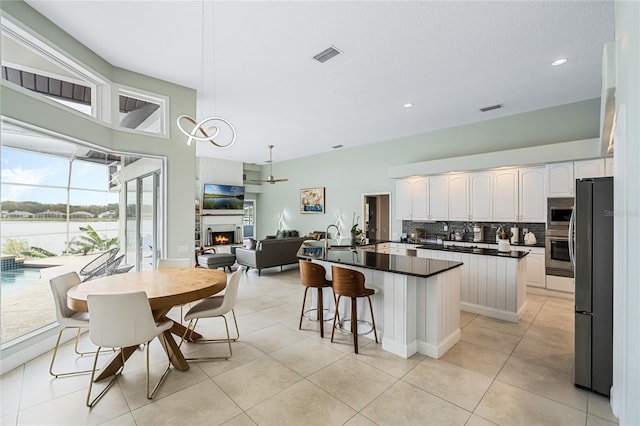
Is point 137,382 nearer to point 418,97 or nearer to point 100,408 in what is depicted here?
point 100,408

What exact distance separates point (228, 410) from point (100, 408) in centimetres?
98

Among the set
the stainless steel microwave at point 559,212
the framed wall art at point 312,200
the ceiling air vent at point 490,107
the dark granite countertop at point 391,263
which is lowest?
the dark granite countertop at point 391,263

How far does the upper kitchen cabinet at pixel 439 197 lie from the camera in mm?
6234

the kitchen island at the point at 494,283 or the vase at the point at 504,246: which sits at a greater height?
the vase at the point at 504,246

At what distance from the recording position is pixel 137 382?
8.18ft

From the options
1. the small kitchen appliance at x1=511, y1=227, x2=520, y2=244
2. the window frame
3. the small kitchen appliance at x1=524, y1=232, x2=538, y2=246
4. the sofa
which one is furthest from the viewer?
the sofa

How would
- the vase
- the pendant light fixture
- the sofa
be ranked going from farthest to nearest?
the sofa
the vase
the pendant light fixture

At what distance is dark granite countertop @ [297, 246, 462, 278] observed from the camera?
9.61 feet

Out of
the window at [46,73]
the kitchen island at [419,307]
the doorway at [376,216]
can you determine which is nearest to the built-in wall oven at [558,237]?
the kitchen island at [419,307]

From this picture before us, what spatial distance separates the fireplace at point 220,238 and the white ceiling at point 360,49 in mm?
5688

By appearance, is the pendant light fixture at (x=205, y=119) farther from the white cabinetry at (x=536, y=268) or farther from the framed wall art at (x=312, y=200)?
the white cabinetry at (x=536, y=268)

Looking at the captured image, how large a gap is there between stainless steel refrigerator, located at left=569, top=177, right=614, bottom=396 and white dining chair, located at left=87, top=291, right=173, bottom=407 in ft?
11.7

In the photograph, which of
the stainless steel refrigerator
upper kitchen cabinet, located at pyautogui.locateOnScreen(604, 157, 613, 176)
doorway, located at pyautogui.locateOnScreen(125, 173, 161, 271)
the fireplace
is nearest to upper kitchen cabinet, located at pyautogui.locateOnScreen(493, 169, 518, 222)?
upper kitchen cabinet, located at pyautogui.locateOnScreen(604, 157, 613, 176)

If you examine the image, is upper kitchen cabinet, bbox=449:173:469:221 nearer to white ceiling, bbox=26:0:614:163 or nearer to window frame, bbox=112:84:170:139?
white ceiling, bbox=26:0:614:163
